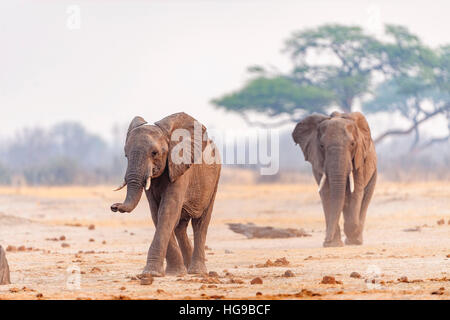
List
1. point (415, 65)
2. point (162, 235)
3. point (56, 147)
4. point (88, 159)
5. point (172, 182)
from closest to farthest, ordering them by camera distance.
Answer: point (162, 235) < point (172, 182) < point (415, 65) < point (56, 147) < point (88, 159)

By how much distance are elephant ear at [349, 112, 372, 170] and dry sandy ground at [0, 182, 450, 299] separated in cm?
137

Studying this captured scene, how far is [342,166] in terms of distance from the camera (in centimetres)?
1591

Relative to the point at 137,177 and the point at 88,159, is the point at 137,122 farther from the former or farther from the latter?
the point at 88,159

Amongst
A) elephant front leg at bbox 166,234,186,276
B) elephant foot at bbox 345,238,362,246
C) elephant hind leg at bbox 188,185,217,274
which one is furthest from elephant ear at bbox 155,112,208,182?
elephant foot at bbox 345,238,362,246

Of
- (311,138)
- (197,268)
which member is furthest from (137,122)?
(311,138)

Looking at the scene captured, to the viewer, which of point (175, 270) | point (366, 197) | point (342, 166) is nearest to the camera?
point (175, 270)

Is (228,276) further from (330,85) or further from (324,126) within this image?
(330,85)

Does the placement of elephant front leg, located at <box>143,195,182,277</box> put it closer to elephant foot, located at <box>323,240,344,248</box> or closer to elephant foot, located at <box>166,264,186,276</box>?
elephant foot, located at <box>166,264,186,276</box>

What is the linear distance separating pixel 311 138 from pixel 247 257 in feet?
10.1

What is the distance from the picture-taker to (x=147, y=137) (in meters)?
11.0

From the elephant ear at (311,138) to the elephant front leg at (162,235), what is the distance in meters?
5.71
